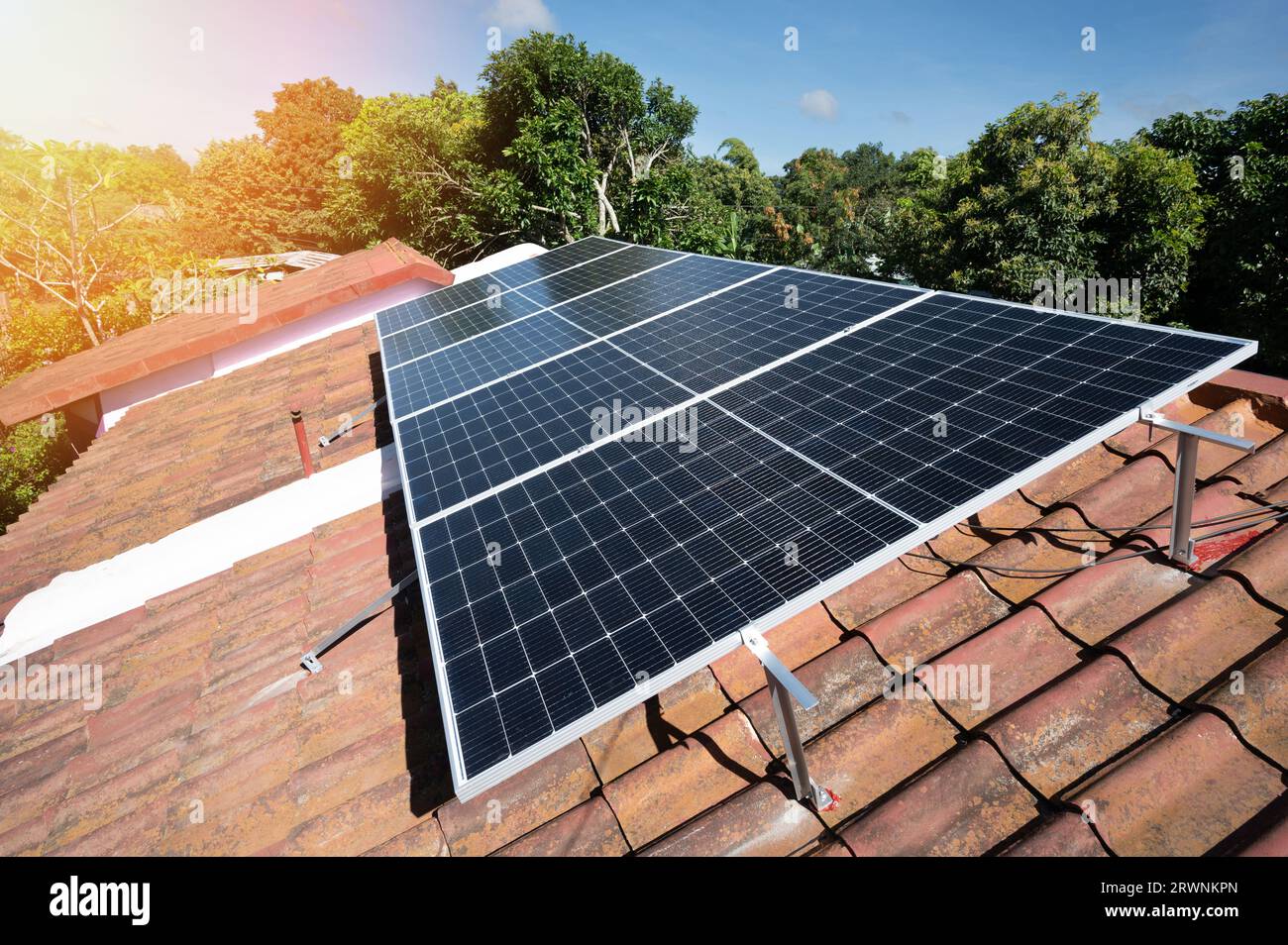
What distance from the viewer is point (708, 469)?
5121 mm

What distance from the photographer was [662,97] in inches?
1321

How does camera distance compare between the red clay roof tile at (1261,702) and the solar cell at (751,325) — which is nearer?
the red clay roof tile at (1261,702)

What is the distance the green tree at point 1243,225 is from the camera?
24172 mm

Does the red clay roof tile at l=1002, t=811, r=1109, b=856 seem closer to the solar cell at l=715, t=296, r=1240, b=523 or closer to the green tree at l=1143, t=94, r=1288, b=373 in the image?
the solar cell at l=715, t=296, r=1240, b=523

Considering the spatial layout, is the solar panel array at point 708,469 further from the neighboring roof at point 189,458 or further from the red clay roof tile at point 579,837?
the neighboring roof at point 189,458

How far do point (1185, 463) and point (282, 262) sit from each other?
48.2 metres

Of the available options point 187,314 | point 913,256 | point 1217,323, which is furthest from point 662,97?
point 1217,323

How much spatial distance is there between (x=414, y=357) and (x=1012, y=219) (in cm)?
2592

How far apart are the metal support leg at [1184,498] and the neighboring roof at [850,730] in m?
0.19

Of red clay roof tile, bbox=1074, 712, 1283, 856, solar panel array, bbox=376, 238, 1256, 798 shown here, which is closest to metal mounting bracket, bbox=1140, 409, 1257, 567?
solar panel array, bbox=376, 238, 1256, 798

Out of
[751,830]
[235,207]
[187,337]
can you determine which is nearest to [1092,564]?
[751,830]

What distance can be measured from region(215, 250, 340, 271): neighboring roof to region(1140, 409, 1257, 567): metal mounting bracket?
43279mm

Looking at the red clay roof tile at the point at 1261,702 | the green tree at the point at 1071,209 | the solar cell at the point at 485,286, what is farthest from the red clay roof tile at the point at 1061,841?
the green tree at the point at 1071,209
